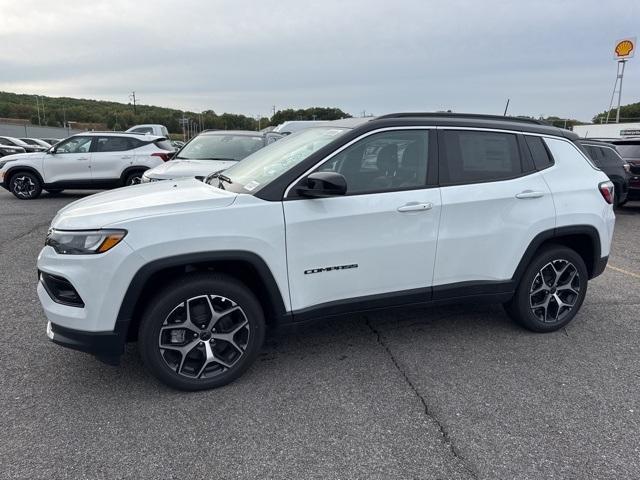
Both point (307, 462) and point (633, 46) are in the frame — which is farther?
point (633, 46)

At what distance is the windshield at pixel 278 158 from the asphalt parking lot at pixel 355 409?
3.62 ft

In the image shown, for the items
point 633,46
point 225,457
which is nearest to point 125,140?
point 225,457

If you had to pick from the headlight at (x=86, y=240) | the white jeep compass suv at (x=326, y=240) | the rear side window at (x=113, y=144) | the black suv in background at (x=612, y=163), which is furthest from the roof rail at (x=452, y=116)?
the rear side window at (x=113, y=144)

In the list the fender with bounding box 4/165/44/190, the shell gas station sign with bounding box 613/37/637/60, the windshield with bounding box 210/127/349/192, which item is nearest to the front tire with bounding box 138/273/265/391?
the windshield with bounding box 210/127/349/192

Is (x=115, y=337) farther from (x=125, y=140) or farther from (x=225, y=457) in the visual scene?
(x=125, y=140)

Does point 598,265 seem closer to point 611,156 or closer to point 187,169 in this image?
point 187,169

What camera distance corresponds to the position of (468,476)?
92.7 inches

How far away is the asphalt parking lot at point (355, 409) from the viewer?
7.98 feet

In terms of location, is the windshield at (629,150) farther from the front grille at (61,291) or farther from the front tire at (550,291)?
the front grille at (61,291)

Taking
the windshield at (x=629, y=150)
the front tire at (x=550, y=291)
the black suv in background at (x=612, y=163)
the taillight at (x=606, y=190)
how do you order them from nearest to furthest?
the front tire at (x=550, y=291)
the taillight at (x=606, y=190)
the black suv in background at (x=612, y=163)
the windshield at (x=629, y=150)

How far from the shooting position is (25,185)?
1195 centimetres

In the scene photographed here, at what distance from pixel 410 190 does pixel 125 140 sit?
10.4 m

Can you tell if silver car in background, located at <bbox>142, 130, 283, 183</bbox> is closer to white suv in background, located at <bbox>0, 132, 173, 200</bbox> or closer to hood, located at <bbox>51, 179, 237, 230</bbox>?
white suv in background, located at <bbox>0, 132, 173, 200</bbox>

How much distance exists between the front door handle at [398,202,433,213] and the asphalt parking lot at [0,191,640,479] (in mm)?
1146
